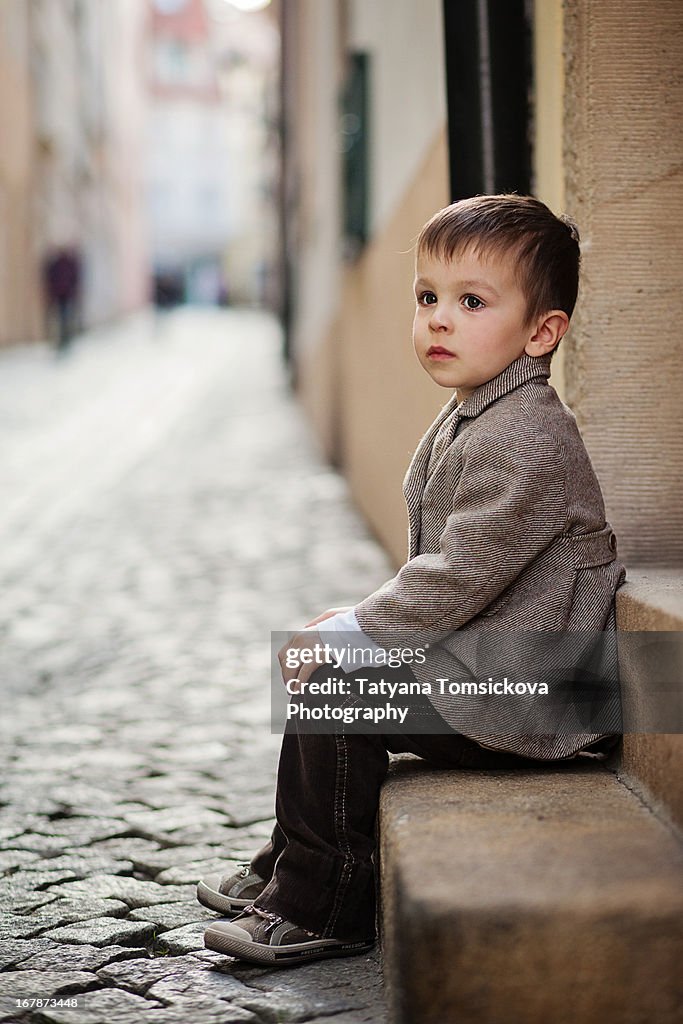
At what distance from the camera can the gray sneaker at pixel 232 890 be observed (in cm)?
254

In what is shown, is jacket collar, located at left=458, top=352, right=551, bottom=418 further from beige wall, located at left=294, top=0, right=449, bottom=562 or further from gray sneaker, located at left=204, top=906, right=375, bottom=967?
beige wall, located at left=294, top=0, right=449, bottom=562

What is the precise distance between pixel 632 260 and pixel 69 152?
30.9 meters

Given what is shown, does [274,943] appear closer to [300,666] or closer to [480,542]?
[300,666]

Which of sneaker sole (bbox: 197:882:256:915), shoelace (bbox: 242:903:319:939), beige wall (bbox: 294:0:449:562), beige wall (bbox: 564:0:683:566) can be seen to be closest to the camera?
shoelace (bbox: 242:903:319:939)

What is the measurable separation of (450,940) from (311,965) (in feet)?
2.30

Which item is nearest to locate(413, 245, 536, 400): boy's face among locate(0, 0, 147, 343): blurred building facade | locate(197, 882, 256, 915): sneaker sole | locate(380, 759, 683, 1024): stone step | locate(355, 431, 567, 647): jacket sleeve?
locate(355, 431, 567, 647): jacket sleeve

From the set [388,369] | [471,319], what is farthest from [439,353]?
[388,369]

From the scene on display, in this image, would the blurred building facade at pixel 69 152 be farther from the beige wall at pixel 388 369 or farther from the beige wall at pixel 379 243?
the beige wall at pixel 388 369

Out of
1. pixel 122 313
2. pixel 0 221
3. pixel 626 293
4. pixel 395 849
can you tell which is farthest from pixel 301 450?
pixel 122 313

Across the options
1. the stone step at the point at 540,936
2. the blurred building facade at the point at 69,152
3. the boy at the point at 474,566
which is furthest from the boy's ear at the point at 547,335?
the blurred building facade at the point at 69,152

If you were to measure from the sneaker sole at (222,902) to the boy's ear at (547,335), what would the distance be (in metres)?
1.16

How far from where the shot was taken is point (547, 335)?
225 centimetres

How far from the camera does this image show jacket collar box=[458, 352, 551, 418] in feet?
7.32

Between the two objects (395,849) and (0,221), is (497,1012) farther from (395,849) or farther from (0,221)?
(0,221)
